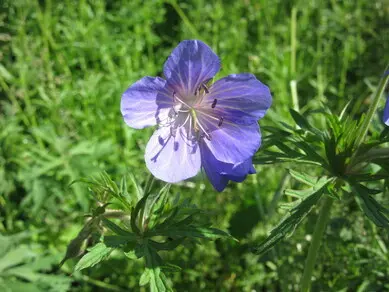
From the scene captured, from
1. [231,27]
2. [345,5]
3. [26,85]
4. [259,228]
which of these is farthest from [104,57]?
[345,5]

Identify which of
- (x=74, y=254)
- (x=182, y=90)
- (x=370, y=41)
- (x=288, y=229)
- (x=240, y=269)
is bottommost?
(x=240, y=269)

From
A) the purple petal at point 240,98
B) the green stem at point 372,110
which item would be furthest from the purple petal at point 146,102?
the green stem at point 372,110

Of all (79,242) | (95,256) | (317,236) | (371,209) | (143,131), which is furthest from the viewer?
(143,131)

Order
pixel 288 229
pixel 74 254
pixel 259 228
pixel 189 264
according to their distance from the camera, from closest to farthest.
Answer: pixel 288 229 → pixel 74 254 → pixel 189 264 → pixel 259 228

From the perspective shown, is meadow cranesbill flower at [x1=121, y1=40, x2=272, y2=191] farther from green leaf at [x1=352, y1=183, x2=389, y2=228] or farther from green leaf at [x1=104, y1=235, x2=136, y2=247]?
green leaf at [x1=352, y1=183, x2=389, y2=228]

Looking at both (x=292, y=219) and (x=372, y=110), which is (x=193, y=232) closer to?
(x=292, y=219)

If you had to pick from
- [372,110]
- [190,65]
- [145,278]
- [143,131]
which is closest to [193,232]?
[145,278]

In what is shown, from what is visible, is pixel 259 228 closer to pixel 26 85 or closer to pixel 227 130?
pixel 227 130

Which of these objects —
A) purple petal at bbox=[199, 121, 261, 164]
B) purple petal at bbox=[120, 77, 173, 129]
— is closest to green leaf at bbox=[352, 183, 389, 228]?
purple petal at bbox=[199, 121, 261, 164]
